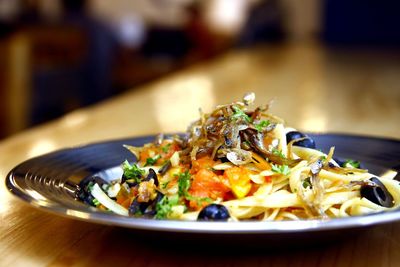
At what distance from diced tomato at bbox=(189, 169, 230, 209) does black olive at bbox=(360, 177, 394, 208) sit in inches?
7.8

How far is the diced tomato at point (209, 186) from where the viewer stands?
94cm

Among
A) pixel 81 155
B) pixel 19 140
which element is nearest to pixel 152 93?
pixel 19 140

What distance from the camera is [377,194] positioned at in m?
0.97

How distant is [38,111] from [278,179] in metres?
3.50

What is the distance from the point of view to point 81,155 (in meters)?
1.25

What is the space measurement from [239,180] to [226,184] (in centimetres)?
2

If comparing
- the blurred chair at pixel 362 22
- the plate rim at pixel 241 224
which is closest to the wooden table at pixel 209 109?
the plate rim at pixel 241 224

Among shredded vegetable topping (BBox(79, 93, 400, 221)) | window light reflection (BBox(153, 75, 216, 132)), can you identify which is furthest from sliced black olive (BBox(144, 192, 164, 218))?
window light reflection (BBox(153, 75, 216, 132))

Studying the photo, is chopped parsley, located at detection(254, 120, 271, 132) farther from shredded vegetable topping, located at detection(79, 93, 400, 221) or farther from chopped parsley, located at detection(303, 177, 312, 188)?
chopped parsley, located at detection(303, 177, 312, 188)

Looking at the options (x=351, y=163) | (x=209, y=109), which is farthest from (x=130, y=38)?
(x=351, y=163)

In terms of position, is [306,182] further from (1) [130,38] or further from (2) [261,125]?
(1) [130,38]

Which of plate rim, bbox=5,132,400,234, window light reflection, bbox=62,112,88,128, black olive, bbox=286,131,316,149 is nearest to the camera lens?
plate rim, bbox=5,132,400,234

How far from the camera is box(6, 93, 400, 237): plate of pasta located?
2.63 ft

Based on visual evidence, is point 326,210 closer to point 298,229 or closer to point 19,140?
point 298,229
